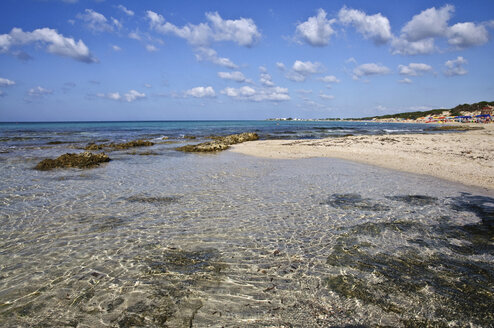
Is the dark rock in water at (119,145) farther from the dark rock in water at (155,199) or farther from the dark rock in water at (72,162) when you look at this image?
the dark rock in water at (155,199)

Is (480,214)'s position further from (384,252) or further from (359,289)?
(359,289)

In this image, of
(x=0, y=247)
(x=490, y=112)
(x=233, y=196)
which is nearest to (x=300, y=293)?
(x=233, y=196)

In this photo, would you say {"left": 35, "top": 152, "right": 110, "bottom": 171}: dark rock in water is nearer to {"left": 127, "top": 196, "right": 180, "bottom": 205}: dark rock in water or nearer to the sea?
the sea

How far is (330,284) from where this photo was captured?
4402 millimetres

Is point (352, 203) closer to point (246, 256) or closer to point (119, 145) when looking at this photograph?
point (246, 256)

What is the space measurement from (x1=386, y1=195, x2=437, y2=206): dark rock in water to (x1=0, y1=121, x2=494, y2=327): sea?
0.03 meters

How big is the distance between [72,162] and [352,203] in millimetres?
15754

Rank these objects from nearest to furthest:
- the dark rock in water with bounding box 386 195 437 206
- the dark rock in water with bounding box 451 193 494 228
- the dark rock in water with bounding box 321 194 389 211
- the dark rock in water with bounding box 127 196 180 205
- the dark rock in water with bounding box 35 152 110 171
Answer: the dark rock in water with bounding box 451 193 494 228 → the dark rock in water with bounding box 321 194 389 211 → the dark rock in water with bounding box 386 195 437 206 → the dark rock in water with bounding box 127 196 180 205 → the dark rock in water with bounding box 35 152 110 171

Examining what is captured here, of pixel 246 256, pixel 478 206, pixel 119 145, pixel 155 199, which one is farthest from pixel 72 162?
pixel 478 206

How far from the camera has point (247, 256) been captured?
537cm

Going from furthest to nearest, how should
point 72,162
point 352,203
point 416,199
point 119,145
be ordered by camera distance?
point 119,145, point 72,162, point 416,199, point 352,203

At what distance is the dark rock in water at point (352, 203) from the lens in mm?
8148

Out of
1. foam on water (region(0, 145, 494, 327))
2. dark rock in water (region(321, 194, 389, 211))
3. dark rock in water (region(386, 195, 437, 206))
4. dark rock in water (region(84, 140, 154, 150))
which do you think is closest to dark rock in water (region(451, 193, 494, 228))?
foam on water (region(0, 145, 494, 327))

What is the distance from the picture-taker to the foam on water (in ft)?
12.4
